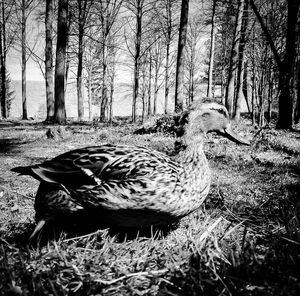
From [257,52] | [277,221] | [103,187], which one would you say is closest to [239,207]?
[277,221]

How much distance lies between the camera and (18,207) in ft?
12.6

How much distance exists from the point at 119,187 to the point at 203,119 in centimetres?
132

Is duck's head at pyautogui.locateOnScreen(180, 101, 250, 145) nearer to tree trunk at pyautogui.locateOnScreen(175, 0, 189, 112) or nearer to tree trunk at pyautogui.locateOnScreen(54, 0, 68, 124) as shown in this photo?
tree trunk at pyautogui.locateOnScreen(175, 0, 189, 112)

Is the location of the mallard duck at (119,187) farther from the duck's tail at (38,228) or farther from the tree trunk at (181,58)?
the tree trunk at (181,58)

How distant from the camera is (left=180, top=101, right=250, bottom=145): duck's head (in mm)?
3059

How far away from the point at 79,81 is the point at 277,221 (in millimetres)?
27864

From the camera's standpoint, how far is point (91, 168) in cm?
246

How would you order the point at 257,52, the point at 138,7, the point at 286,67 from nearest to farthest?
the point at 286,67, the point at 257,52, the point at 138,7

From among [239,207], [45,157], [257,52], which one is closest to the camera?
[239,207]

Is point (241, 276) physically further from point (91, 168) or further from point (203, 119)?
point (203, 119)

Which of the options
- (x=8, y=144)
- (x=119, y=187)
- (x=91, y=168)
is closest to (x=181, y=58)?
(x=8, y=144)

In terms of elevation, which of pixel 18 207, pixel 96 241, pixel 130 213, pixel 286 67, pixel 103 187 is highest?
pixel 286 67

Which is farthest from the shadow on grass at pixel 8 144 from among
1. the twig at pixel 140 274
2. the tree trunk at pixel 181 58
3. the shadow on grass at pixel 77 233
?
the tree trunk at pixel 181 58

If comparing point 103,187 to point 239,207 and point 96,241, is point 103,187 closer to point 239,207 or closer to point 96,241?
point 96,241
